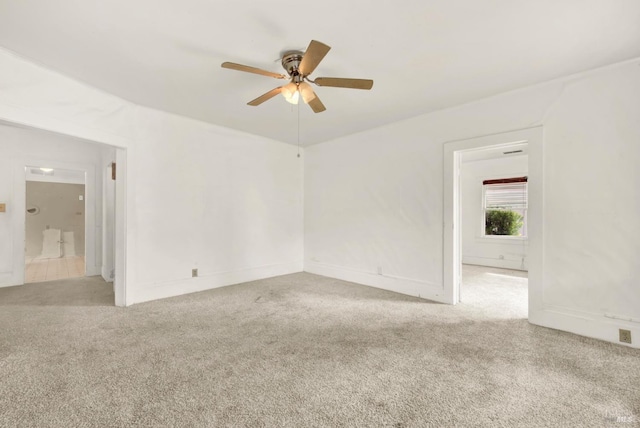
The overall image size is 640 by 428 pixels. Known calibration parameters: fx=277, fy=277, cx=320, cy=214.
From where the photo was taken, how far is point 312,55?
1895 millimetres

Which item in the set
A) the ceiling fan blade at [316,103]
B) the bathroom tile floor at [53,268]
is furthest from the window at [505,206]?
the bathroom tile floor at [53,268]

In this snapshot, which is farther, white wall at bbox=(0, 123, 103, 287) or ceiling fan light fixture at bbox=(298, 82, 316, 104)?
white wall at bbox=(0, 123, 103, 287)

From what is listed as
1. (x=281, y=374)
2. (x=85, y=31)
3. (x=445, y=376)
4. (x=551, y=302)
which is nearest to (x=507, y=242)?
(x=551, y=302)

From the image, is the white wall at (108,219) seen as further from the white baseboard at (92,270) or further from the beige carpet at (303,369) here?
the beige carpet at (303,369)

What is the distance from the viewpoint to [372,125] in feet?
13.8

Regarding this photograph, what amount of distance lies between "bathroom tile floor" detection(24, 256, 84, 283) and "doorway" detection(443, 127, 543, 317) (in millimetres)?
Result: 6313

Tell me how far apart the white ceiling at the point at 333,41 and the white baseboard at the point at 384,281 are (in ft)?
7.83

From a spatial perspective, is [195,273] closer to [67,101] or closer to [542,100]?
[67,101]

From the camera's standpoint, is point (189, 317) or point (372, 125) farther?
point (372, 125)

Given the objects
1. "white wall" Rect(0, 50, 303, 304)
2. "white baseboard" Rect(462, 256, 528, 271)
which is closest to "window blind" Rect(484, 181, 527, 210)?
"white baseboard" Rect(462, 256, 528, 271)

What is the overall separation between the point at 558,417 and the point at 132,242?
4149 millimetres

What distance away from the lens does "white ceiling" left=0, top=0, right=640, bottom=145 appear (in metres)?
1.81

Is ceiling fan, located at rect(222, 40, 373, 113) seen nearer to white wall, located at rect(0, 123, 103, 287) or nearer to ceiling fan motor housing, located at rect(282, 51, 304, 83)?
ceiling fan motor housing, located at rect(282, 51, 304, 83)

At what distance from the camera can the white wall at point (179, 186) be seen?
2.68m
